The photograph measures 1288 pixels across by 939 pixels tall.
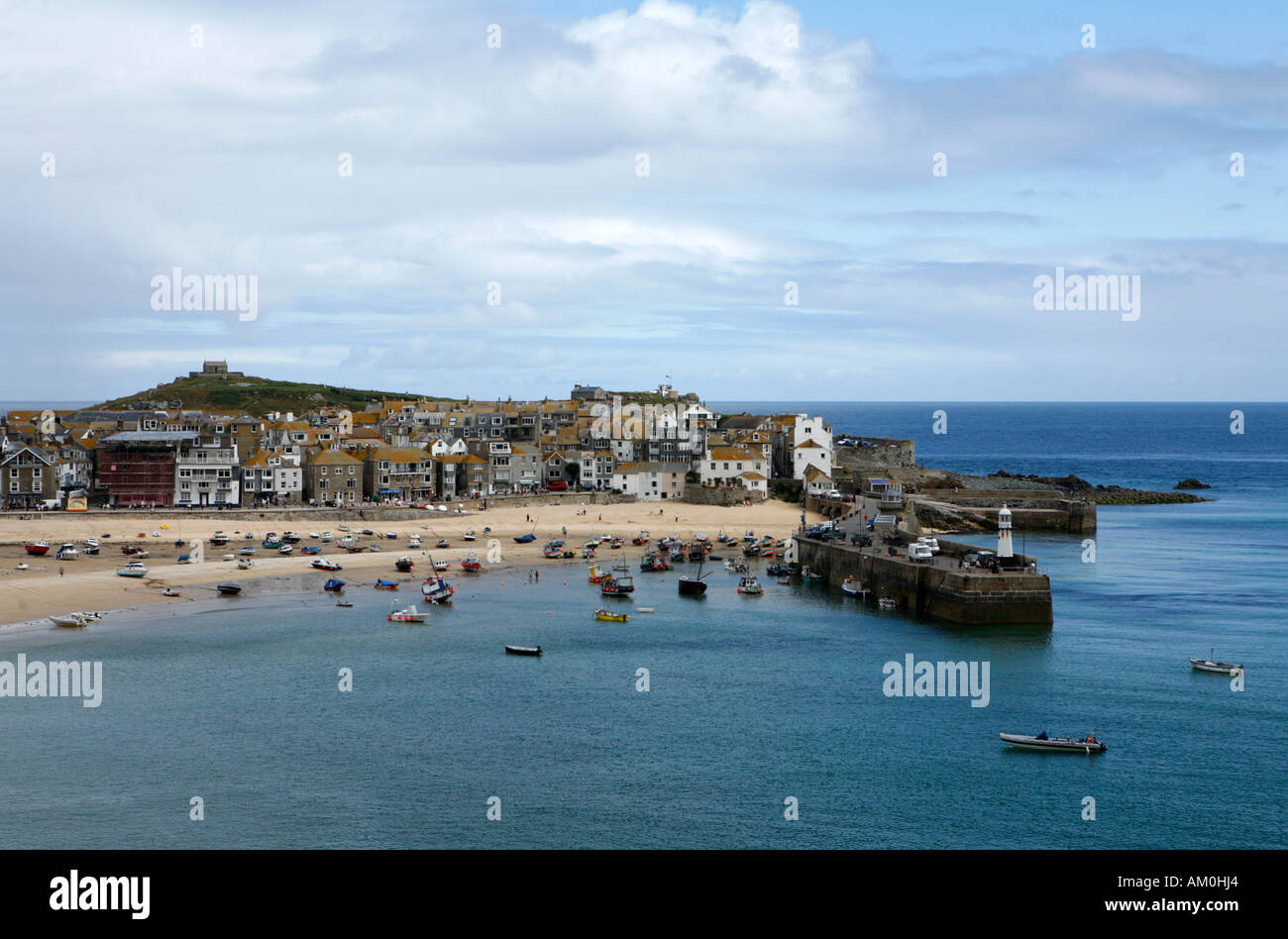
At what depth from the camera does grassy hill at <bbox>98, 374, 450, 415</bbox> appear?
148 m

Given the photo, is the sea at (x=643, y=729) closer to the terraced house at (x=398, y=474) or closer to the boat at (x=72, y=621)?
the boat at (x=72, y=621)

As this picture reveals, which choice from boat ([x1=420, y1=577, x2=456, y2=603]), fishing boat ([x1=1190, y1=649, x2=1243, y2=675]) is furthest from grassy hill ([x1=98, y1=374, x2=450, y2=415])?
fishing boat ([x1=1190, y1=649, x2=1243, y2=675])

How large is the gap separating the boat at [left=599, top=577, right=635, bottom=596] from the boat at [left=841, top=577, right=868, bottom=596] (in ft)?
40.9

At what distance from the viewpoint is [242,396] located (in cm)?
15525

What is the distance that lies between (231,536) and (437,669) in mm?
38122

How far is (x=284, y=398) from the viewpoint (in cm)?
15662

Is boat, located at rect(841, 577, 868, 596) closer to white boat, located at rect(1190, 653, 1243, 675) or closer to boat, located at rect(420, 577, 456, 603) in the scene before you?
white boat, located at rect(1190, 653, 1243, 675)

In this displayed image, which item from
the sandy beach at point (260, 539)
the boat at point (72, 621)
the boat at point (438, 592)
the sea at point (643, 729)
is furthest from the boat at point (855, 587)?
the boat at point (72, 621)

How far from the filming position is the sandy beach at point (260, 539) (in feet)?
190

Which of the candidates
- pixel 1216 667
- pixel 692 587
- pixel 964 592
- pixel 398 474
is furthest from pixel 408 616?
pixel 398 474
